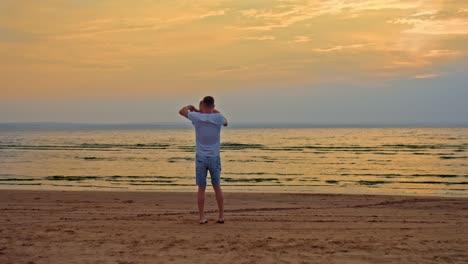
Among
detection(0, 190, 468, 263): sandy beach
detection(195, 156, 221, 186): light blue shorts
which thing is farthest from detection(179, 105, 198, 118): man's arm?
detection(0, 190, 468, 263): sandy beach

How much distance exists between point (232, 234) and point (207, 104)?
1962mm

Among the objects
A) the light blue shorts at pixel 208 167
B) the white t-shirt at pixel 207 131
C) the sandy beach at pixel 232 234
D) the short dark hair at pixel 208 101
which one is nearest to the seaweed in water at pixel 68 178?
the sandy beach at pixel 232 234

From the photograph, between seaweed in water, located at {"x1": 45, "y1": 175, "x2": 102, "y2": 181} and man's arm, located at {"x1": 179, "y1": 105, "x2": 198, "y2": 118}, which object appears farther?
seaweed in water, located at {"x1": 45, "y1": 175, "x2": 102, "y2": 181}

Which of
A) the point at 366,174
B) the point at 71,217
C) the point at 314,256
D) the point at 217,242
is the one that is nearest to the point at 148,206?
the point at 71,217

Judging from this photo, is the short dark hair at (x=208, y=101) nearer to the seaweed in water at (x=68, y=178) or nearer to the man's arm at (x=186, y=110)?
the man's arm at (x=186, y=110)

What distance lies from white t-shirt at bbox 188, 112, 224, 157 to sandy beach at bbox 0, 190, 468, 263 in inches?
45.5

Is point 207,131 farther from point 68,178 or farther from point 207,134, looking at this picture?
point 68,178

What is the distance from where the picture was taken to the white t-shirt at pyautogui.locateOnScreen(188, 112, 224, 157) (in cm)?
761

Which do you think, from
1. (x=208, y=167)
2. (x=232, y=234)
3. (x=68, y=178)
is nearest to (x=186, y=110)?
(x=208, y=167)

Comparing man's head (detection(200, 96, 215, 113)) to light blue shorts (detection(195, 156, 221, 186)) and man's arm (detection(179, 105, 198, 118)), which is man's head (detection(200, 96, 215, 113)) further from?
light blue shorts (detection(195, 156, 221, 186))

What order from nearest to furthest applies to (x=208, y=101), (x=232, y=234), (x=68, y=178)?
(x=232, y=234)
(x=208, y=101)
(x=68, y=178)

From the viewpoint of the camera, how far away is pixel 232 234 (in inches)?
278

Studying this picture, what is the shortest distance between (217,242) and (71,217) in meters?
3.55

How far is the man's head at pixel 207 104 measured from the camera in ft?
25.1
